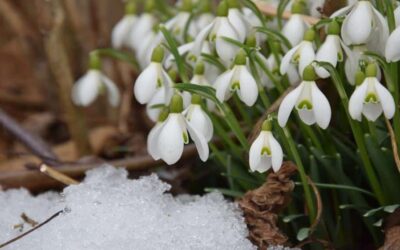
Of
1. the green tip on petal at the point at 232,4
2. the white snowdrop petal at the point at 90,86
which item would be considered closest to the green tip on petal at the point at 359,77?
the green tip on petal at the point at 232,4

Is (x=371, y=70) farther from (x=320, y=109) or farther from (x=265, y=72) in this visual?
(x=265, y=72)

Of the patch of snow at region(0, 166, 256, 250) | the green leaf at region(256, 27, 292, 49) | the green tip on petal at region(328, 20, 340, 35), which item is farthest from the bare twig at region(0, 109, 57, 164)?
the green tip on petal at region(328, 20, 340, 35)

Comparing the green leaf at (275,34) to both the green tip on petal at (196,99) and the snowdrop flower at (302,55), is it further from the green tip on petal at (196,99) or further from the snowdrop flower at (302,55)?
the green tip on petal at (196,99)

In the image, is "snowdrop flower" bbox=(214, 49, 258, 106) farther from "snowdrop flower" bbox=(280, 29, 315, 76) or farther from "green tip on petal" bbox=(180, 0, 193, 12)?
"green tip on petal" bbox=(180, 0, 193, 12)

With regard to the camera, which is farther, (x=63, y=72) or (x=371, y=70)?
(x=63, y=72)

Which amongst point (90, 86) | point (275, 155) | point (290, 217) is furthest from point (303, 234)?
point (90, 86)

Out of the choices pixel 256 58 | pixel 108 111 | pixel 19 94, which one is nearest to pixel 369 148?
pixel 256 58

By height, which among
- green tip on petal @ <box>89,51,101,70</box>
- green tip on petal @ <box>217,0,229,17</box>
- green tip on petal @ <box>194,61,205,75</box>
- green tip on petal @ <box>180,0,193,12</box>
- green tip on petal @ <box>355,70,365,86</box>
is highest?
green tip on petal @ <box>180,0,193,12</box>
